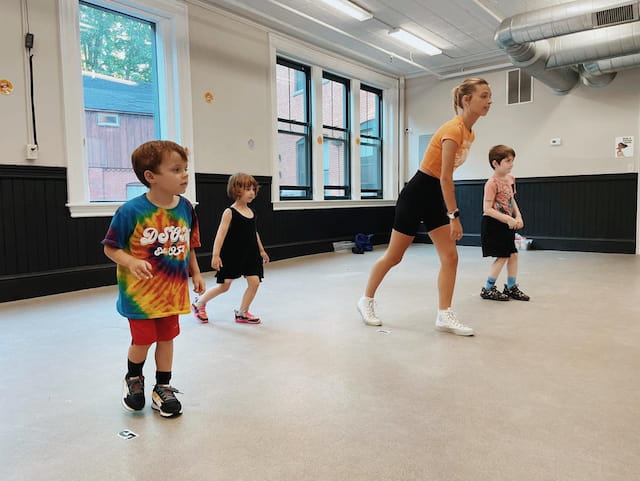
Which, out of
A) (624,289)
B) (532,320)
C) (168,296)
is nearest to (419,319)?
(532,320)

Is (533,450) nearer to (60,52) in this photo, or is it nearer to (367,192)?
(60,52)

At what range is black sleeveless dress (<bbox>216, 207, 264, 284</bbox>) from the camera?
2.79m

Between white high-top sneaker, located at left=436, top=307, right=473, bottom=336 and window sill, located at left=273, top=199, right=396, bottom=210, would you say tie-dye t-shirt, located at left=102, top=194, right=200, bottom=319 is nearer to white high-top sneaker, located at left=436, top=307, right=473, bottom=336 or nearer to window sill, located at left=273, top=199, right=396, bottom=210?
white high-top sneaker, located at left=436, top=307, right=473, bottom=336

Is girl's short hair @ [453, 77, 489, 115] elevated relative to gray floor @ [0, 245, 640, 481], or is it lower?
elevated

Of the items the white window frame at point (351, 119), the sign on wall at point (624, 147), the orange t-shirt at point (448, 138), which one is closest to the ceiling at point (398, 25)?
the white window frame at point (351, 119)

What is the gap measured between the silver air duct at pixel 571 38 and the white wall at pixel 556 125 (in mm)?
337

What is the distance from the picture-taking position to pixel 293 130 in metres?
6.48

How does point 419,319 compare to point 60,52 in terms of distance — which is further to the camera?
point 60,52

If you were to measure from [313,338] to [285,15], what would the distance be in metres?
4.43

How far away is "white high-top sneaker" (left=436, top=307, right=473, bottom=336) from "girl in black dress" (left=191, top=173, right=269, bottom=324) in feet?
3.59

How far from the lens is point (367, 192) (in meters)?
8.20

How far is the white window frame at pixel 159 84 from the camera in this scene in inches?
155

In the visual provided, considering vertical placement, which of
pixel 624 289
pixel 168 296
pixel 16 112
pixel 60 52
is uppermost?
pixel 60 52

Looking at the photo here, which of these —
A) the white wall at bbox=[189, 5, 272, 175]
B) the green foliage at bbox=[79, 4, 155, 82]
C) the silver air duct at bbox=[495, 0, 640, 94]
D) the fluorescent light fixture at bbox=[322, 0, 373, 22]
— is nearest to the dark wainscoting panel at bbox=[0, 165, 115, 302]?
the green foliage at bbox=[79, 4, 155, 82]
